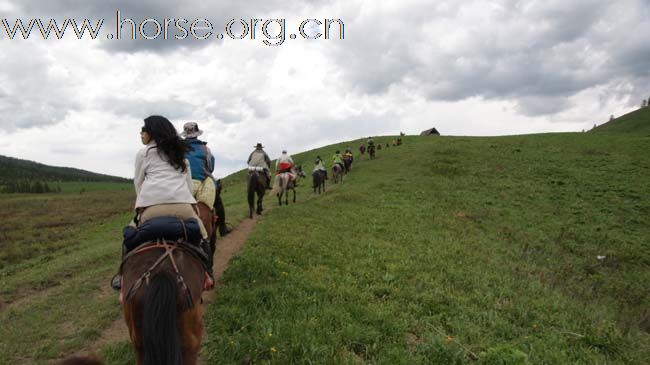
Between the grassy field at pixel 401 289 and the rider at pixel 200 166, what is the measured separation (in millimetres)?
1816

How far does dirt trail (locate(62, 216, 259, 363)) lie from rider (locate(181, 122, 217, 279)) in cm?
181

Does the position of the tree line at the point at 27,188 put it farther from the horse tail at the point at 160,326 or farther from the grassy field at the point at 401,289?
the horse tail at the point at 160,326

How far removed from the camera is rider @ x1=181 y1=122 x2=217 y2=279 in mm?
7152

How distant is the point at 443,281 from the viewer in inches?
348

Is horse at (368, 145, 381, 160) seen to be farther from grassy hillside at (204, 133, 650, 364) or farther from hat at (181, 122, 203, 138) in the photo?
hat at (181, 122, 203, 138)

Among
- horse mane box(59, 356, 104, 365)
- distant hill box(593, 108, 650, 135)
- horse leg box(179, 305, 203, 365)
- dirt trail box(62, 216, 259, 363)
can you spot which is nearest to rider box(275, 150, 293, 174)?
dirt trail box(62, 216, 259, 363)

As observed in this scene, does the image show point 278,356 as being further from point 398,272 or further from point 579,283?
point 579,283

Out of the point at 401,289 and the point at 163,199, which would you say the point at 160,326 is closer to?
the point at 163,199

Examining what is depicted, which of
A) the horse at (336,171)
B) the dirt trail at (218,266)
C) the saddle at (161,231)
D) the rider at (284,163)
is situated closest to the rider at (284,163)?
the rider at (284,163)

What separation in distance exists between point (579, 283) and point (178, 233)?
1191cm

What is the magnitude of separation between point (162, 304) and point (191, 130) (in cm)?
480

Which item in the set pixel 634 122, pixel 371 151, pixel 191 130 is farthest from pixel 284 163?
pixel 634 122

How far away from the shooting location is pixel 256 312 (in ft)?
20.9

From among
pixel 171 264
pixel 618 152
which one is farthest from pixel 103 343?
pixel 618 152
